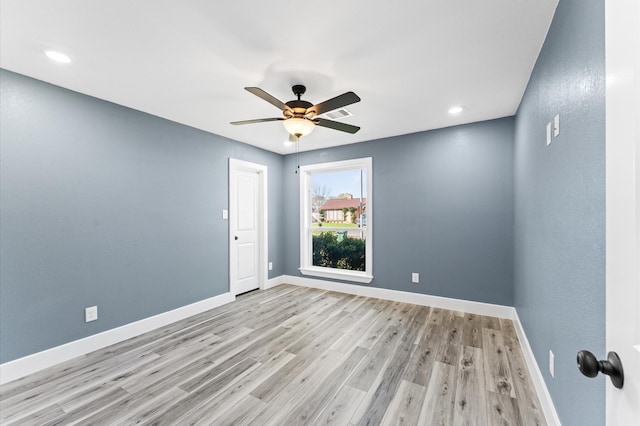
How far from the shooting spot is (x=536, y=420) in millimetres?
1687

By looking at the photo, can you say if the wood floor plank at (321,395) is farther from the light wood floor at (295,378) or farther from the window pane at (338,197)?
the window pane at (338,197)

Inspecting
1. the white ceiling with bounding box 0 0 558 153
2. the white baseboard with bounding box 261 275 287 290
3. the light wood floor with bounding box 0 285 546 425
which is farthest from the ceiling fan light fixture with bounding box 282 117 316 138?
the white baseboard with bounding box 261 275 287 290

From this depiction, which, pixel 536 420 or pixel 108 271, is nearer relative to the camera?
pixel 536 420

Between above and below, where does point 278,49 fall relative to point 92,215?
above

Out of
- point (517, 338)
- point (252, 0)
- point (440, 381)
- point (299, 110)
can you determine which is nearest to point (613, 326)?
point (440, 381)

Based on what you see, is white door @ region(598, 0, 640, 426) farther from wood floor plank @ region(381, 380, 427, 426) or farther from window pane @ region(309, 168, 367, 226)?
window pane @ region(309, 168, 367, 226)

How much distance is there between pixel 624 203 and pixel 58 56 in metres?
3.18

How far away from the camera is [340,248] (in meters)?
4.79

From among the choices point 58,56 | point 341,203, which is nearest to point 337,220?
point 341,203

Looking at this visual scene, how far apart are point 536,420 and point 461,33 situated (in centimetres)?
254

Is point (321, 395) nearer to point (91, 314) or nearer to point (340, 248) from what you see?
point (91, 314)

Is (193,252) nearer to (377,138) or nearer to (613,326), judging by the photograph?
(377,138)

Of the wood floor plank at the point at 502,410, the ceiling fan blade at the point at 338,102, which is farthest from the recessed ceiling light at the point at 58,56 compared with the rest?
the wood floor plank at the point at 502,410

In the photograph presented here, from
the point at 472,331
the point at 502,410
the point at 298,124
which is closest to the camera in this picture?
the point at 502,410
